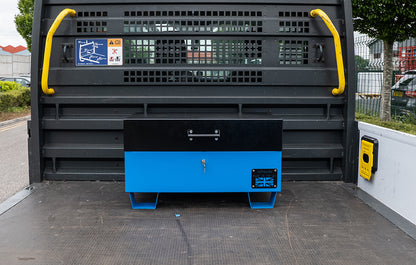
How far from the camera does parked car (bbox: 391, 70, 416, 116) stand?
976 centimetres

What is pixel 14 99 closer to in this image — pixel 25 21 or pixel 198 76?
pixel 25 21

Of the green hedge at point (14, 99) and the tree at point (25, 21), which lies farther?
the tree at point (25, 21)

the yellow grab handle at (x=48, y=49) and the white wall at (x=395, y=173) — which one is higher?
the yellow grab handle at (x=48, y=49)

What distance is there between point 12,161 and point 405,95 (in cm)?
859

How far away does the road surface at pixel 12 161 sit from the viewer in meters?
5.38

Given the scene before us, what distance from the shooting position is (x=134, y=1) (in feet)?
12.5

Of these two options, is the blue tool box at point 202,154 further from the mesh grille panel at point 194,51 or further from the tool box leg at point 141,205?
the mesh grille panel at point 194,51

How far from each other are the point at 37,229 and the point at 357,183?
8.67ft

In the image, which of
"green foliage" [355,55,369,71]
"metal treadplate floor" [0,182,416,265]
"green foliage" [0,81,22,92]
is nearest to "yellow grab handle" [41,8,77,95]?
"metal treadplate floor" [0,182,416,265]

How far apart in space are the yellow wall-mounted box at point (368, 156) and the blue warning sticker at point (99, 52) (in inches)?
88.7

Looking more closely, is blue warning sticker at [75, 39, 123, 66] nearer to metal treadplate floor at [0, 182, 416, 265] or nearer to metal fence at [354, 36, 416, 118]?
metal treadplate floor at [0, 182, 416, 265]

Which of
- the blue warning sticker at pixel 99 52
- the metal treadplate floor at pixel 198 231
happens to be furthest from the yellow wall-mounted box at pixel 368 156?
the blue warning sticker at pixel 99 52

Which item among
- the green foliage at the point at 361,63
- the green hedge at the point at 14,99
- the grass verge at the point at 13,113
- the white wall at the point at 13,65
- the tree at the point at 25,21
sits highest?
the tree at the point at 25,21

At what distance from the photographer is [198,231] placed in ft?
8.92
